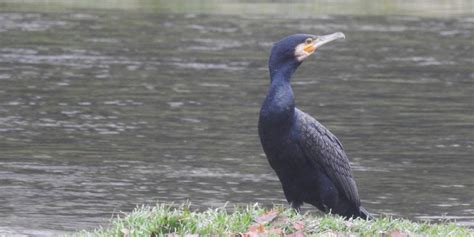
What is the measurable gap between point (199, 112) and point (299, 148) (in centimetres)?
938

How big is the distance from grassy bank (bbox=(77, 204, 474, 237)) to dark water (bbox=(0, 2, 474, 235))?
8.69 feet

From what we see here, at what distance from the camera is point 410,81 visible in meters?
23.1

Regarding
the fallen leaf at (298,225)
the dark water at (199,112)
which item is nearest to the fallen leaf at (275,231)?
the fallen leaf at (298,225)

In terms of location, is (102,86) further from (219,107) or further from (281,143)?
(281,143)

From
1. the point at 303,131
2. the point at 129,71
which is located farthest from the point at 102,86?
the point at 303,131

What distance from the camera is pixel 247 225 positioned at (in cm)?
881

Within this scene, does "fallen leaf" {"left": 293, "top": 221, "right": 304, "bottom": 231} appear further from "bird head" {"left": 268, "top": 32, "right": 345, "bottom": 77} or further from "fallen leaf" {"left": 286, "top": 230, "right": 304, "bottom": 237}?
"bird head" {"left": 268, "top": 32, "right": 345, "bottom": 77}

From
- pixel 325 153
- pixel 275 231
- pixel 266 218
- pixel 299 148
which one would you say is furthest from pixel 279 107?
pixel 275 231

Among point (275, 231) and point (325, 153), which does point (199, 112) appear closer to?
point (325, 153)

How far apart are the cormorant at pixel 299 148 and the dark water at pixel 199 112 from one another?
248cm

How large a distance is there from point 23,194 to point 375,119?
700cm

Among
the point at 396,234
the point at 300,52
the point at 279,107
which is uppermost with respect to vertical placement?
the point at 300,52

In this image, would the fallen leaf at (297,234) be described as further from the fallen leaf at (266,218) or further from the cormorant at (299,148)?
the cormorant at (299,148)

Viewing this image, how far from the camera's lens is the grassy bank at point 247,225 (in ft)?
28.5
